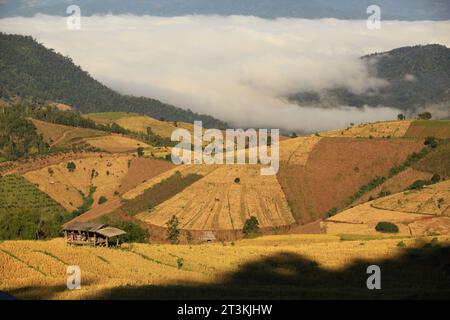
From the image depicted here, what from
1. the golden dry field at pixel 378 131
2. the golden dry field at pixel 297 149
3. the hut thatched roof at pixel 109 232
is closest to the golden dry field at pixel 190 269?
the hut thatched roof at pixel 109 232

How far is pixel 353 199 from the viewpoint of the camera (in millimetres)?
134500

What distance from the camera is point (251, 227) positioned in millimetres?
110562

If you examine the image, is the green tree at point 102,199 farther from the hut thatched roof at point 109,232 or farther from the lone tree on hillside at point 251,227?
the hut thatched roof at point 109,232

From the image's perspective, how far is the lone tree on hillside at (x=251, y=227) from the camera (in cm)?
11009

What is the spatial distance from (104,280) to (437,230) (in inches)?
2247

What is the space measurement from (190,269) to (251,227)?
198ft

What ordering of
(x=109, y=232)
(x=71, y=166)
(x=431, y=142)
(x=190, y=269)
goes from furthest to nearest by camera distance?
(x=71, y=166) < (x=431, y=142) < (x=109, y=232) < (x=190, y=269)

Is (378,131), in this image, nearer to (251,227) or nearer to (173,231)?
(251,227)

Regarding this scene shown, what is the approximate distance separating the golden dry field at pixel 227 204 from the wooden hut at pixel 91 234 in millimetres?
51246

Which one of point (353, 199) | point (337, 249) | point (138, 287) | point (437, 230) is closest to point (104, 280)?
point (138, 287)

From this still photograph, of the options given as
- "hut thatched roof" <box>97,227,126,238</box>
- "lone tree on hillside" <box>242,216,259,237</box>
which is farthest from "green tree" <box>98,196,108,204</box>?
"hut thatched roof" <box>97,227,126,238</box>

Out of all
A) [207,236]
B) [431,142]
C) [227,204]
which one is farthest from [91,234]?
[431,142]

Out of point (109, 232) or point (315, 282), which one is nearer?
point (315, 282)

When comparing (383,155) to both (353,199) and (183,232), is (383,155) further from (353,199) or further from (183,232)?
(183,232)
